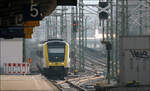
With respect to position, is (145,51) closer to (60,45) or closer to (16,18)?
(16,18)

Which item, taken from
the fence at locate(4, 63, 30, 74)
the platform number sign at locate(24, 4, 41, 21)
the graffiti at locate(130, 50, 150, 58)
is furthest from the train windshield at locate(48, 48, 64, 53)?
the platform number sign at locate(24, 4, 41, 21)

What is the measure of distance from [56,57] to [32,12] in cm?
1795

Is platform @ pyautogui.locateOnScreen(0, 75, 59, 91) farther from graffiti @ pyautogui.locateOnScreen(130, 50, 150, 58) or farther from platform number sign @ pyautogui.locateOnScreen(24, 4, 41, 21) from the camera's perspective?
graffiti @ pyautogui.locateOnScreen(130, 50, 150, 58)

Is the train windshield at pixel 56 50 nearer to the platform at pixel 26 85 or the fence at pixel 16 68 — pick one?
the fence at pixel 16 68

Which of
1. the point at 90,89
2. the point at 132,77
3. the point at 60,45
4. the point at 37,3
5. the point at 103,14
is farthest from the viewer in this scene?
the point at 60,45

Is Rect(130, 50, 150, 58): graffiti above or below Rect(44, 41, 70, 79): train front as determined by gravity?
above

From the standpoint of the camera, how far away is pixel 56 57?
Result: 34.2 m

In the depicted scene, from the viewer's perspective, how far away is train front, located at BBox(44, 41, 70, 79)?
110ft

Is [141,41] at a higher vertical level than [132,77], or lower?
higher

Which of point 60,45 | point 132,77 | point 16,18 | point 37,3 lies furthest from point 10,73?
point 37,3

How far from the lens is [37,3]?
1747 centimetres

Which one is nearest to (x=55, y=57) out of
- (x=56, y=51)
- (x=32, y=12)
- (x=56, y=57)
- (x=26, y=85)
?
(x=56, y=57)

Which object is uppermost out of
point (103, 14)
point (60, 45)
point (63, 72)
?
point (103, 14)

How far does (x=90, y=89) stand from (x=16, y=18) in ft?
22.2
